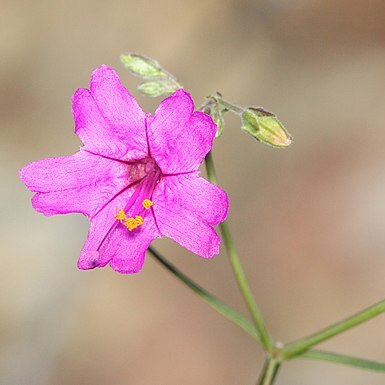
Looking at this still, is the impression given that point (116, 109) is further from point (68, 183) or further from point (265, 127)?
point (265, 127)

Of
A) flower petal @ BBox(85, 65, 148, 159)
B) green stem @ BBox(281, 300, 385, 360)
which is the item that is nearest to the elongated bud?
flower petal @ BBox(85, 65, 148, 159)

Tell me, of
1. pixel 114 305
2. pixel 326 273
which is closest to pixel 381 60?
pixel 326 273

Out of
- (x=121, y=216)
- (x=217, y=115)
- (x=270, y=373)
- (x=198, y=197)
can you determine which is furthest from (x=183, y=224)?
(x=270, y=373)

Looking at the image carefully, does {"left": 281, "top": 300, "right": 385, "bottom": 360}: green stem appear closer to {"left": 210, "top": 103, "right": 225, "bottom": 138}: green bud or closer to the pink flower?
the pink flower

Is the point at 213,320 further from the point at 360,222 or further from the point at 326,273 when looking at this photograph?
the point at 360,222

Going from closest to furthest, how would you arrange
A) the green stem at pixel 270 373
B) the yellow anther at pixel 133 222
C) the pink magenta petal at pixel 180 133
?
the pink magenta petal at pixel 180 133 < the yellow anther at pixel 133 222 < the green stem at pixel 270 373

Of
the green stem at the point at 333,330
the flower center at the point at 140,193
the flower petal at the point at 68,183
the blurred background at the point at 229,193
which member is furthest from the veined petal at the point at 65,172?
the blurred background at the point at 229,193

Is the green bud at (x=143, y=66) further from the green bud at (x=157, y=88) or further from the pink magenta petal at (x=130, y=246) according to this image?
the pink magenta petal at (x=130, y=246)
